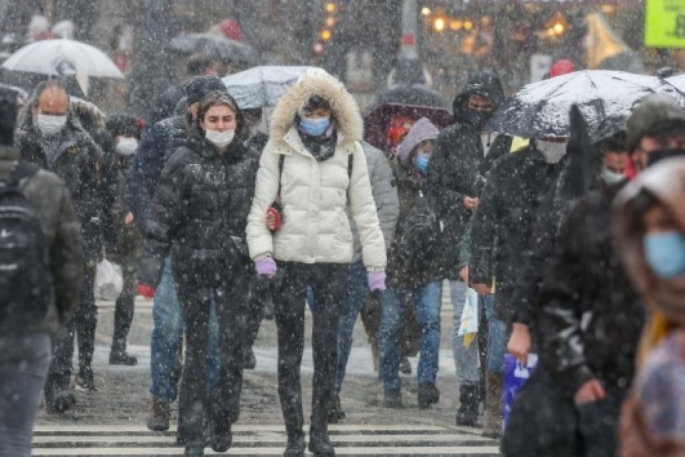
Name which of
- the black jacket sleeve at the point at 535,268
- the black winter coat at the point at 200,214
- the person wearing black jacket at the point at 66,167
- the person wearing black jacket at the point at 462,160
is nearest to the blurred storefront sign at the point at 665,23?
the person wearing black jacket at the point at 462,160

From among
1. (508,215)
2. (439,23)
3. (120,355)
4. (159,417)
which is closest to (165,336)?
(159,417)

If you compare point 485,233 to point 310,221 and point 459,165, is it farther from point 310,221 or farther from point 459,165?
point 459,165

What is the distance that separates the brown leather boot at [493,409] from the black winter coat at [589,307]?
5076 millimetres

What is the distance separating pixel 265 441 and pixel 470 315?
148 cm

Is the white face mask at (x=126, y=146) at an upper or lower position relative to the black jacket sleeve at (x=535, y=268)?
upper

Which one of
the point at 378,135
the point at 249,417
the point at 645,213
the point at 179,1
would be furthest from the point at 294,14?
the point at 645,213

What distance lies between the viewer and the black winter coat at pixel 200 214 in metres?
9.87

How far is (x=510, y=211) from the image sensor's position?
31.1 ft

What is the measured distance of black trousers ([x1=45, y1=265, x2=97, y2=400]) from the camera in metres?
11.4

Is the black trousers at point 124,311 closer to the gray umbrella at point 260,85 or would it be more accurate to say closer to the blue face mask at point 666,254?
the gray umbrella at point 260,85

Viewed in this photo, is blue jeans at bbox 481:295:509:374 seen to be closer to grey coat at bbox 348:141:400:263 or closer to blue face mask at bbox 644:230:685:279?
grey coat at bbox 348:141:400:263

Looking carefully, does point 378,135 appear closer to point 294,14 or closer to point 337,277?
point 337,277

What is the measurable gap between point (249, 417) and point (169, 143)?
1.72 metres

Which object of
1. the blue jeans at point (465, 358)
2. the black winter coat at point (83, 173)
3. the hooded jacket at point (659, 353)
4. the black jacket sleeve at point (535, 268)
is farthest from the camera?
the blue jeans at point (465, 358)
